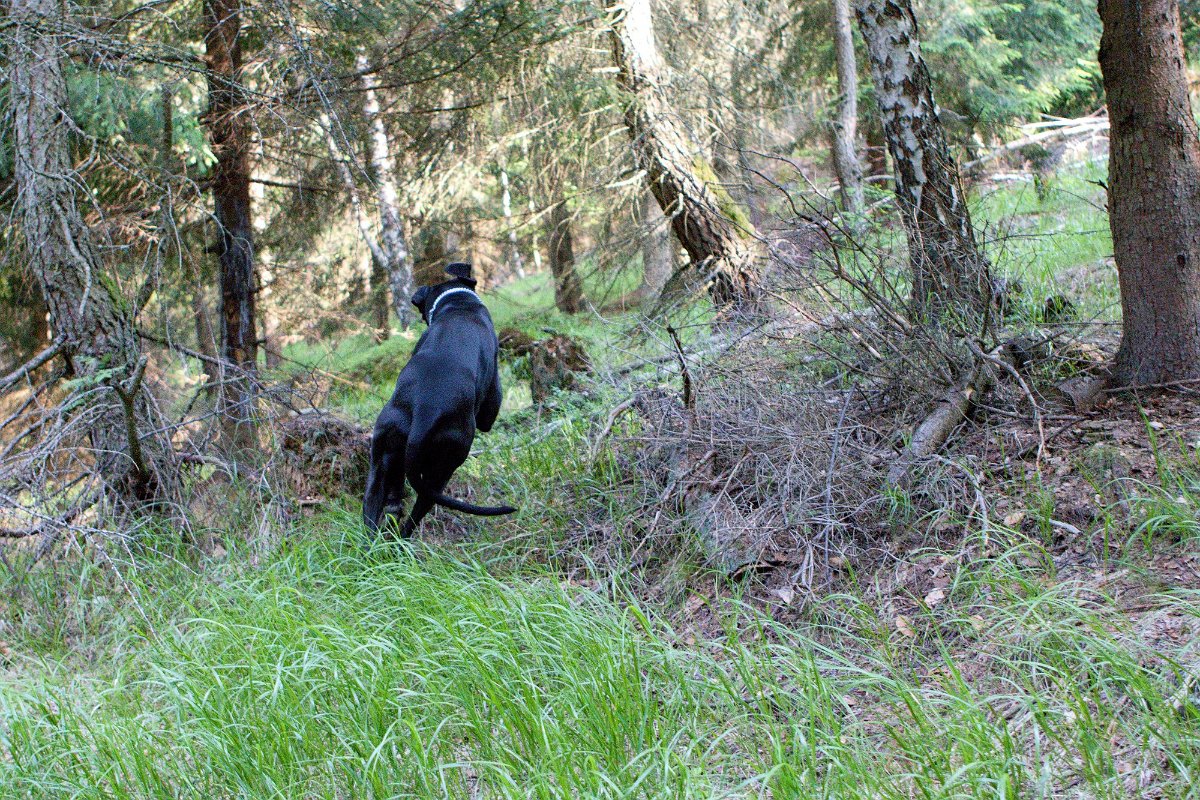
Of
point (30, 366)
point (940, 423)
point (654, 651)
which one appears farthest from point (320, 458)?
point (940, 423)

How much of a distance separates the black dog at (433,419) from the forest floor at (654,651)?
30 cm

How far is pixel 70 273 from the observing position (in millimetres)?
6066

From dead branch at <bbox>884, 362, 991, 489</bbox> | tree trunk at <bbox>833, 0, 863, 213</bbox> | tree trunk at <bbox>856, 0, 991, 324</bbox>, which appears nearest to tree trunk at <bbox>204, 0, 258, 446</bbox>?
tree trunk at <bbox>856, 0, 991, 324</bbox>

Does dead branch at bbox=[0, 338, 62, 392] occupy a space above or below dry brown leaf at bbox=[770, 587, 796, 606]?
above

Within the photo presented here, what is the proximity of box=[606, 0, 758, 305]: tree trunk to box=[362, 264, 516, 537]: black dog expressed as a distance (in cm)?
462

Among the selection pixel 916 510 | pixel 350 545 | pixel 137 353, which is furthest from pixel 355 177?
pixel 916 510

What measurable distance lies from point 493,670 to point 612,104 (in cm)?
718

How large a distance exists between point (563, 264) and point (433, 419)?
10108mm

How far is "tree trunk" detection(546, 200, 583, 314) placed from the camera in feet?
37.4

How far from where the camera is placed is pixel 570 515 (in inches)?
218

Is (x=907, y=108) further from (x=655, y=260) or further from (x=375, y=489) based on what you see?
(x=655, y=260)

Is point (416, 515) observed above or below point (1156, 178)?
below

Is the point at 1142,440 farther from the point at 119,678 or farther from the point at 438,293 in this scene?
the point at 119,678

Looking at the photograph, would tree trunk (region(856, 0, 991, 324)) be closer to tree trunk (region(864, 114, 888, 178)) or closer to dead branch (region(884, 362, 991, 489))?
dead branch (region(884, 362, 991, 489))
